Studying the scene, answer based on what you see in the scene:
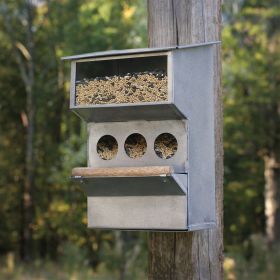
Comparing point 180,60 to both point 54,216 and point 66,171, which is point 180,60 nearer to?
point 66,171

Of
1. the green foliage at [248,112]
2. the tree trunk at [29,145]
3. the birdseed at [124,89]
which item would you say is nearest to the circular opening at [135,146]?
the birdseed at [124,89]

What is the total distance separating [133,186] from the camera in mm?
3191

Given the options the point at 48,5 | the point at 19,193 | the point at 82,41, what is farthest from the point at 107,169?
the point at 19,193

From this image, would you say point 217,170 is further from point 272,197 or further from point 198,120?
point 272,197

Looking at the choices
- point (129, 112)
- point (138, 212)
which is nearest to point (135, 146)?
point (129, 112)

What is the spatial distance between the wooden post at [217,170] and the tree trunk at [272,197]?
10191 millimetres

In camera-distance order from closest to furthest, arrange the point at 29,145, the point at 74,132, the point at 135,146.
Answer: the point at 135,146 → the point at 29,145 → the point at 74,132

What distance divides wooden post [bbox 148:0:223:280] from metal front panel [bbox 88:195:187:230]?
0.17 metres

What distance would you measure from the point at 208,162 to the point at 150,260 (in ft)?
1.77

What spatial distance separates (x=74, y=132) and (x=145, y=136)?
12627mm

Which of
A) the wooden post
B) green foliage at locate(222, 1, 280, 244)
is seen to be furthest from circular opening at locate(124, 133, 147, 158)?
green foliage at locate(222, 1, 280, 244)

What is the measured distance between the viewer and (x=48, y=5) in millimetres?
14656

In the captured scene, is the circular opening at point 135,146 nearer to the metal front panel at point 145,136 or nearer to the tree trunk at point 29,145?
the metal front panel at point 145,136

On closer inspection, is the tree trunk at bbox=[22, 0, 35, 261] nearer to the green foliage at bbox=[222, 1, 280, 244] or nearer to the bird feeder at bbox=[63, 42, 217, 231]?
the green foliage at bbox=[222, 1, 280, 244]
